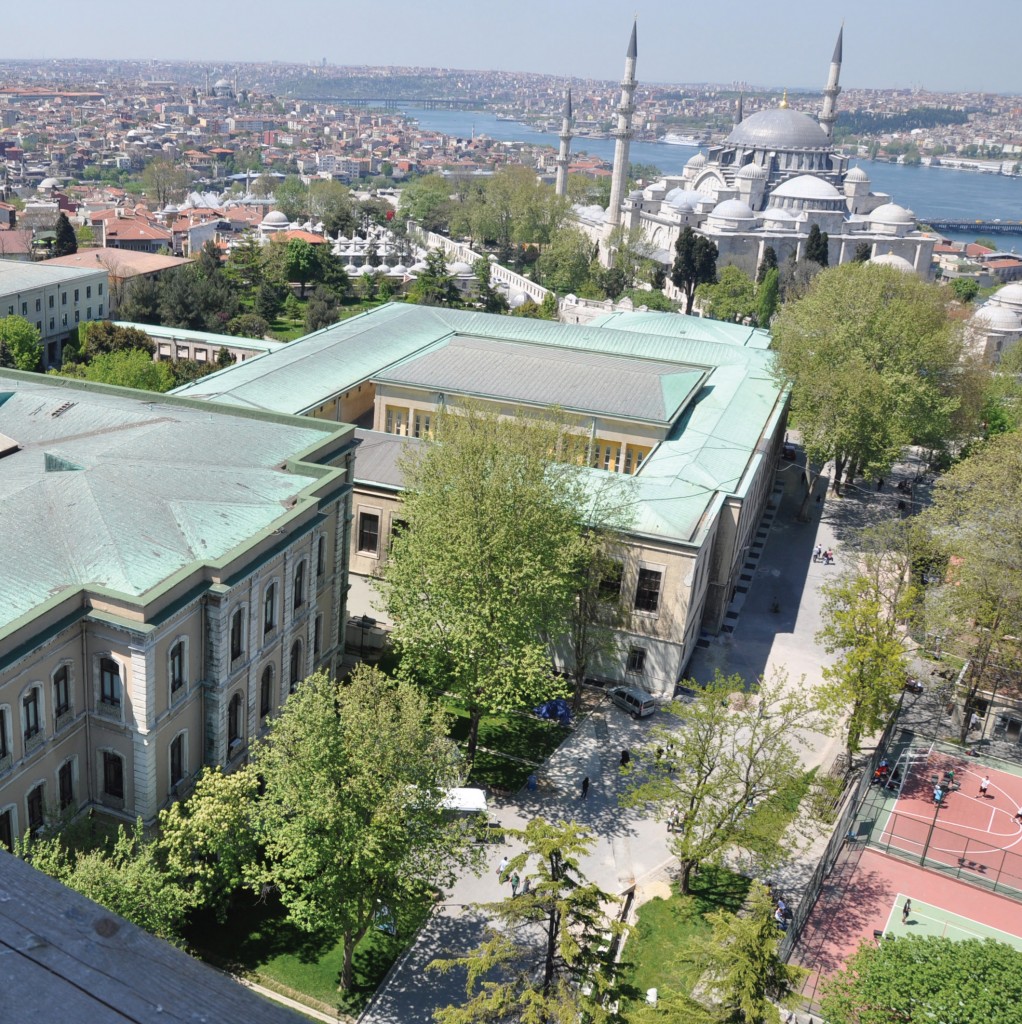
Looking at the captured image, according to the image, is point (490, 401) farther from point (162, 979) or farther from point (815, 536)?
point (162, 979)

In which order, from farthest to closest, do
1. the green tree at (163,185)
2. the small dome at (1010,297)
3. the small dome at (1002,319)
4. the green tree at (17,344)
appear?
the green tree at (163,185) < the small dome at (1010,297) < the small dome at (1002,319) < the green tree at (17,344)

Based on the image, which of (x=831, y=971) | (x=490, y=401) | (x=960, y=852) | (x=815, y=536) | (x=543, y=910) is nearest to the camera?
(x=543, y=910)

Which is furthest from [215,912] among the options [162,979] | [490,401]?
[490,401]

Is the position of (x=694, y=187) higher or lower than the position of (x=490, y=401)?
higher

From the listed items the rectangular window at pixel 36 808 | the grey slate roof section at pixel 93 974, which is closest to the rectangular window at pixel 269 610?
the rectangular window at pixel 36 808

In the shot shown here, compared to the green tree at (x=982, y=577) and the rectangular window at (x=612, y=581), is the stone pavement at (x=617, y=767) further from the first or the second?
the green tree at (x=982, y=577)
